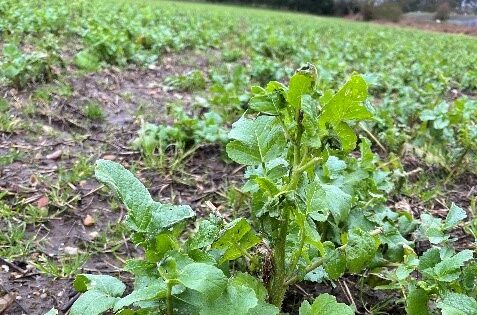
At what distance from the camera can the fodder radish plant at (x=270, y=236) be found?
102 centimetres

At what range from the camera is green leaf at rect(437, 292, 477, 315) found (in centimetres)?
109

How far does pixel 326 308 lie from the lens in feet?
3.53

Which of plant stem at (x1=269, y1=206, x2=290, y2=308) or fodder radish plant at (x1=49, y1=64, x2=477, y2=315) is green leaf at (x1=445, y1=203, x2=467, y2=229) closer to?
fodder radish plant at (x1=49, y1=64, x2=477, y2=315)

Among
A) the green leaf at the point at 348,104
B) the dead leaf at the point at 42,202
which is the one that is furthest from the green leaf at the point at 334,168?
the dead leaf at the point at 42,202

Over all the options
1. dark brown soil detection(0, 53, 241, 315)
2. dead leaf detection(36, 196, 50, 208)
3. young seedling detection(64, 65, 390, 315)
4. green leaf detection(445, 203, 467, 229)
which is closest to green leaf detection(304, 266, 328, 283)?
young seedling detection(64, 65, 390, 315)

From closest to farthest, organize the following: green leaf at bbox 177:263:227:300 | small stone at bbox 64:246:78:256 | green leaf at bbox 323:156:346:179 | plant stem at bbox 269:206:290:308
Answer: green leaf at bbox 177:263:227:300 < plant stem at bbox 269:206:290:308 < green leaf at bbox 323:156:346:179 < small stone at bbox 64:246:78:256

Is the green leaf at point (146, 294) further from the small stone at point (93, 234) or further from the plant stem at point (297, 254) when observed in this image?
the small stone at point (93, 234)

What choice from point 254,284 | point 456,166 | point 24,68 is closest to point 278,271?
point 254,284

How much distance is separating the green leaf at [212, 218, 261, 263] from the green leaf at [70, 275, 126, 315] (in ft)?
0.78

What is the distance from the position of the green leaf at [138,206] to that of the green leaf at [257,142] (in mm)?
193

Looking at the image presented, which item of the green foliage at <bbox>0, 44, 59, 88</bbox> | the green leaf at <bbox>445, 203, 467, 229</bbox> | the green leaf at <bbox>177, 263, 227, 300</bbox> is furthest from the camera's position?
the green foliage at <bbox>0, 44, 59, 88</bbox>

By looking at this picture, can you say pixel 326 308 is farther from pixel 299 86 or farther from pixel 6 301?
pixel 6 301

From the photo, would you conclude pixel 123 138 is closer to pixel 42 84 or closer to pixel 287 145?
pixel 42 84

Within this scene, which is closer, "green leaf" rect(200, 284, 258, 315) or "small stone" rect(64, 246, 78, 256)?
"green leaf" rect(200, 284, 258, 315)
